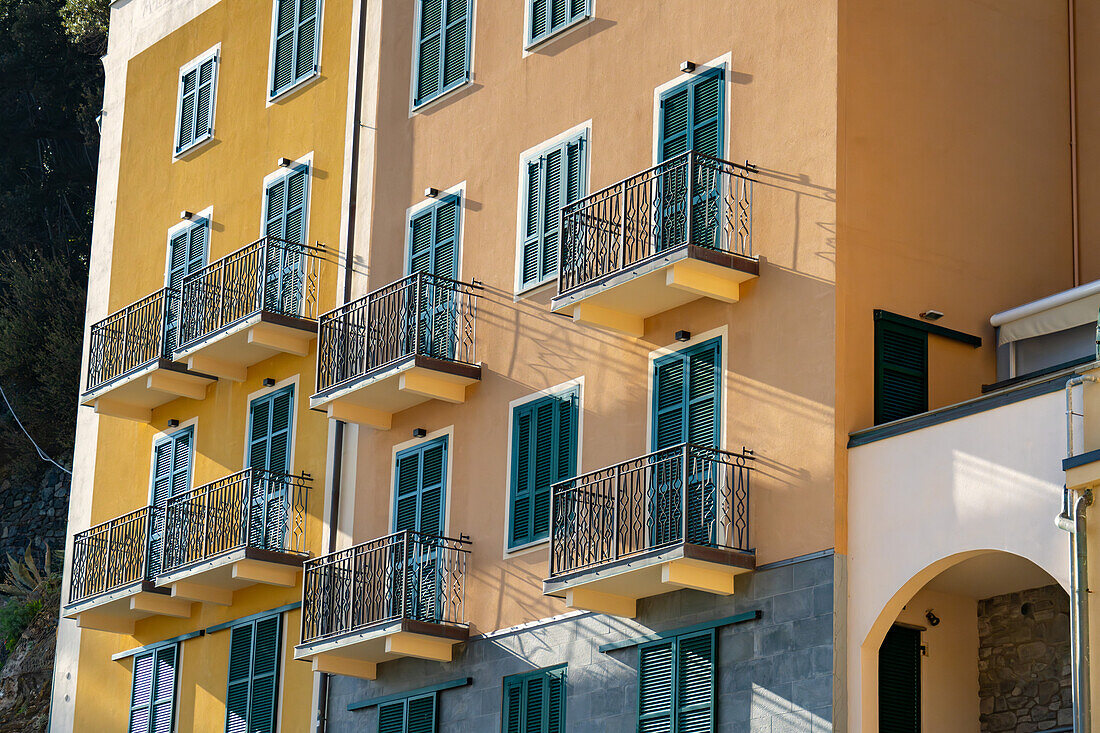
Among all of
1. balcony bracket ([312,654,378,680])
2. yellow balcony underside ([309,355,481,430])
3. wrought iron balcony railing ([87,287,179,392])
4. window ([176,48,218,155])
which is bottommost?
balcony bracket ([312,654,378,680])

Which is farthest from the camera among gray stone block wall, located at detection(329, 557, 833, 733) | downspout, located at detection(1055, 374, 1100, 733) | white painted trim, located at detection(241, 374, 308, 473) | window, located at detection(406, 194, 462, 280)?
white painted trim, located at detection(241, 374, 308, 473)

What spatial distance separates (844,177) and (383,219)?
810 cm

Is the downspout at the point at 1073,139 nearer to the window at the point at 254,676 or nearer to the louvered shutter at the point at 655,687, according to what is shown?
the louvered shutter at the point at 655,687

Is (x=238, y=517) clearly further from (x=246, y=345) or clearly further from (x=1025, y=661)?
(x=1025, y=661)

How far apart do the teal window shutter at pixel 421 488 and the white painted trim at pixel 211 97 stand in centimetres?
789

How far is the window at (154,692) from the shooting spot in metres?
27.5

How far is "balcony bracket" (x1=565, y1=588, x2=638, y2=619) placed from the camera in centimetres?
2061

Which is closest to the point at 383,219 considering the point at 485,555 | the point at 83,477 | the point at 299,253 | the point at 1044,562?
the point at 299,253

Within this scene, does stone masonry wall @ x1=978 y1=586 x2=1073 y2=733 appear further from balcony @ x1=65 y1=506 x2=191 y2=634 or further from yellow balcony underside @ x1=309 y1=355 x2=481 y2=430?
balcony @ x1=65 y1=506 x2=191 y2=634

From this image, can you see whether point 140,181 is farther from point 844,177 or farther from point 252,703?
point 844,177

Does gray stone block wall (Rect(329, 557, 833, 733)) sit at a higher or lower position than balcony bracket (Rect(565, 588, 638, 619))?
lower

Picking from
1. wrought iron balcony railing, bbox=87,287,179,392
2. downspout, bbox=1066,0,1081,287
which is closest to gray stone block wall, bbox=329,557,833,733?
downspout, bbox=1066,0,1081,287

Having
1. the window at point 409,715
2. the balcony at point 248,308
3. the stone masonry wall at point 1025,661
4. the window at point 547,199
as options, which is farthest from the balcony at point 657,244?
the balcony at point 248,308

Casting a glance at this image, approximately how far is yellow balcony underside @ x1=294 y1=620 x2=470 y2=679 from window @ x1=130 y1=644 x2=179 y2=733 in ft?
14.0
